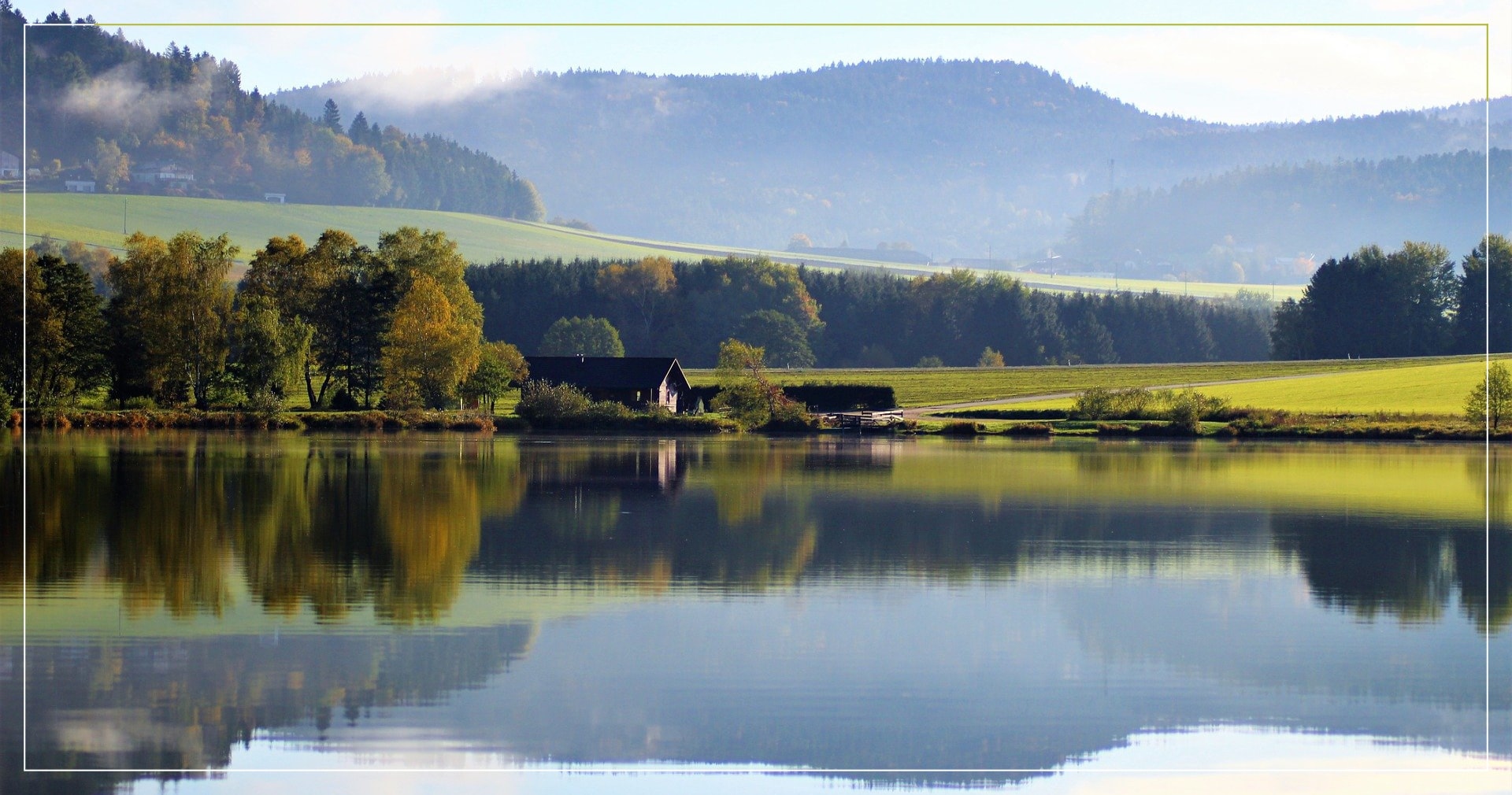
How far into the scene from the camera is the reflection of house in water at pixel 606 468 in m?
24.9

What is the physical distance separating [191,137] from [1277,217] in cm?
10709

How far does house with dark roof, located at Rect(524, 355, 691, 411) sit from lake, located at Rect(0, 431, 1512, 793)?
3634 centimetres

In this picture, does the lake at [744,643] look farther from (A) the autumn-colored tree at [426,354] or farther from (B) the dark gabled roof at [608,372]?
(B) the dark gabled roof at [608,372]

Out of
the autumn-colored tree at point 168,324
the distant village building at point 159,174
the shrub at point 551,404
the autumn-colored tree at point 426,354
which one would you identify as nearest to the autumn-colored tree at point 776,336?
the shrub at point 551,404

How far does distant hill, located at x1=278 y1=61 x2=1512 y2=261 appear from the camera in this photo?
151m

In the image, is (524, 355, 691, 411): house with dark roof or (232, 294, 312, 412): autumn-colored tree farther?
(524, 355, 691, 411): house with dark roof

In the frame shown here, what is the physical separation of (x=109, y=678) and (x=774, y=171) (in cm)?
17348

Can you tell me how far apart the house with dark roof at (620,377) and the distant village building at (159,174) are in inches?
2030

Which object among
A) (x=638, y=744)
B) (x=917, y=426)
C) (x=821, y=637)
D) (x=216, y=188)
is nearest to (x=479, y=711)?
(x=638, y=744)

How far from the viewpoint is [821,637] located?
449 inches

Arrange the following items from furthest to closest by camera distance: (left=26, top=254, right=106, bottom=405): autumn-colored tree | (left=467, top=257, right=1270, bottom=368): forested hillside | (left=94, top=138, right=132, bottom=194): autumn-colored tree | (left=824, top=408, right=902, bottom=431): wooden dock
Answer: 1. (left=94, top=138, right=132, bottom=194): autumn-colored tree
2. (left=467, top=257, right=1270, bottom=368): forested hillside
3. (left=824, top=408, right=902, bottom=431): wooden dock
4. (left=26, top=254, right=106, bottom=405): autumn-colored tree

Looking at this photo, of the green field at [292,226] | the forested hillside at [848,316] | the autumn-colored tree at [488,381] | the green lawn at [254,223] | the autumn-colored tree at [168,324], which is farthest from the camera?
the forested hillside at [848,316]

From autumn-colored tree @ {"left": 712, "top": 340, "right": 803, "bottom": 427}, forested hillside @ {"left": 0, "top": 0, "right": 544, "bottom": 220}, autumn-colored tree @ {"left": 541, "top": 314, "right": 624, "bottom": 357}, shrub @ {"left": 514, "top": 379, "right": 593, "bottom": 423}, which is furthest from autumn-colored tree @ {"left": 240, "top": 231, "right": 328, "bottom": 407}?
autumn-colored tree @ {"left": 541, "top": 314, "right": 624, "bottom": 357}

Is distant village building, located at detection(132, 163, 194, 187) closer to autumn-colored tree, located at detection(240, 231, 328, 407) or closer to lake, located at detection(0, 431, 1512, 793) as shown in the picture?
autumn-colored tree, located at detection(240, 231, 328, 407)
